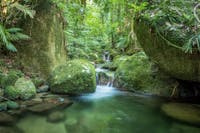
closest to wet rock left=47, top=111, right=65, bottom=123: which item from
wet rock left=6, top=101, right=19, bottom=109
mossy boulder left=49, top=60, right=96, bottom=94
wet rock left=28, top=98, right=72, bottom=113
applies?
wet rock left=28, top=98, right=72, bottom=113

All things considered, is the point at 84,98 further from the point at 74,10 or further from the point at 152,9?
the point at 74,10

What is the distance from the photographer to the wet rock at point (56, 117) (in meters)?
4.41

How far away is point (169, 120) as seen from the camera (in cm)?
464

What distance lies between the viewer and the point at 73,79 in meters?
5.89

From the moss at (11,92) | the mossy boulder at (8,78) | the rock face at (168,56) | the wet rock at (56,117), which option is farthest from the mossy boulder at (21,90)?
the rock face at (168,56)

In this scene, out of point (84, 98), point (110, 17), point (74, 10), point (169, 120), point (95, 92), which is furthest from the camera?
point (110, 17)

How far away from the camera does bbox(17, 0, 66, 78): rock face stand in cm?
628

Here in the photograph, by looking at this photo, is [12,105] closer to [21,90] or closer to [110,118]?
[21,90]

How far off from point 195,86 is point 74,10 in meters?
4.66

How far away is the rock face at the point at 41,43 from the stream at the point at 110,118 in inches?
52.8

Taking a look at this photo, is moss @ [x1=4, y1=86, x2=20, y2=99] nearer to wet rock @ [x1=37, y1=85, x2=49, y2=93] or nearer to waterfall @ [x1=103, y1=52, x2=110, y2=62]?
wet rock @ [x1=37, y1=85, x2=49, y2=93]

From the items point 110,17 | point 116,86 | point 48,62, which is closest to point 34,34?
point 48,62

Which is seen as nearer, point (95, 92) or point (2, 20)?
point (2, 20)

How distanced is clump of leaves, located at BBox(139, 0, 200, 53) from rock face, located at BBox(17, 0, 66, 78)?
257 centimetres
